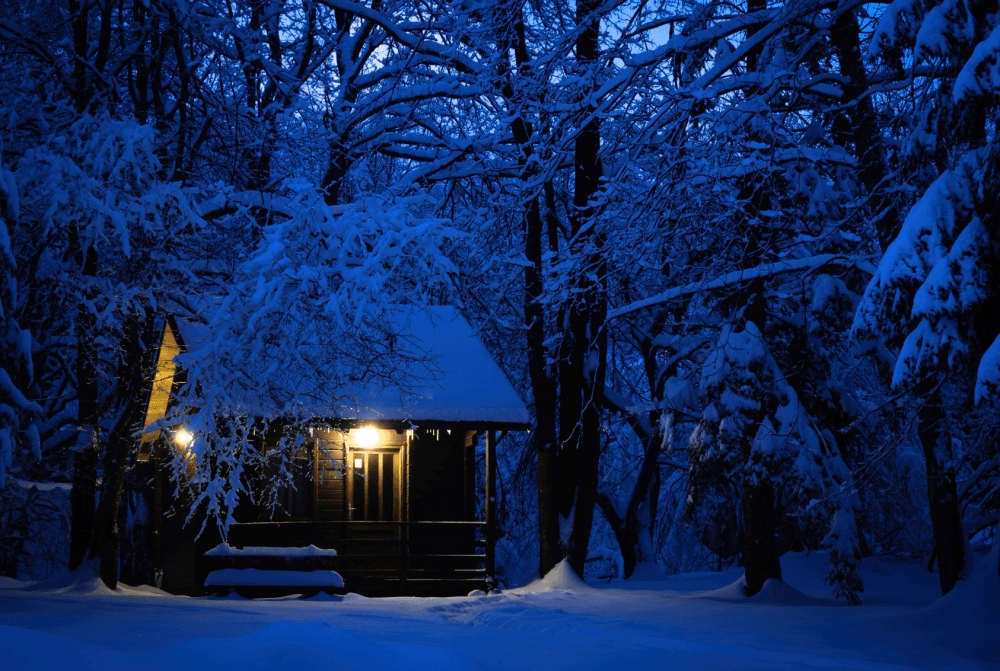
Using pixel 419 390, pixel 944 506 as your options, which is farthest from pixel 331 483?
pixel 944 506

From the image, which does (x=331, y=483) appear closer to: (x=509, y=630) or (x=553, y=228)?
(x=553, y=228)

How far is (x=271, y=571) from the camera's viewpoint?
1684 cm

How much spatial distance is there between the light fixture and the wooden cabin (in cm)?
131

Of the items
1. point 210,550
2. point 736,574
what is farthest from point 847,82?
point 736,574

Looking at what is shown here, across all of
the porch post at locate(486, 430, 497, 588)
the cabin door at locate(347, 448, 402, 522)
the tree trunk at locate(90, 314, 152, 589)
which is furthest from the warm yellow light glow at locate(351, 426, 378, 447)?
the tree trunk at locate(90, 314, 152, 589)

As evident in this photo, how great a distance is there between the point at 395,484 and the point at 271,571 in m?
3.89

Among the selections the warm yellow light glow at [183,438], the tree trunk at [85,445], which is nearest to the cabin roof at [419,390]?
the warm yellow light glow at [183,438]

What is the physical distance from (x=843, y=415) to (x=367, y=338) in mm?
8323

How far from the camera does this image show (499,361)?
24031 mm

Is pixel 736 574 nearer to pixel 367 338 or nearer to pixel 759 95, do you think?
pixel 367 338

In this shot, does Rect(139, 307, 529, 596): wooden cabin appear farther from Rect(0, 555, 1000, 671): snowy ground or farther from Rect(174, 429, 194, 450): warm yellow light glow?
Rect(0, 555, 1000, 671): snowy ground

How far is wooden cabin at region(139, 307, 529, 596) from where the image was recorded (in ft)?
56.3

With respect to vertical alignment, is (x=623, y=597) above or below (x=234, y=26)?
below

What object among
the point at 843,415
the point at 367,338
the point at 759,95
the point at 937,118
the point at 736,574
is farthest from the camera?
the point at 736,574
